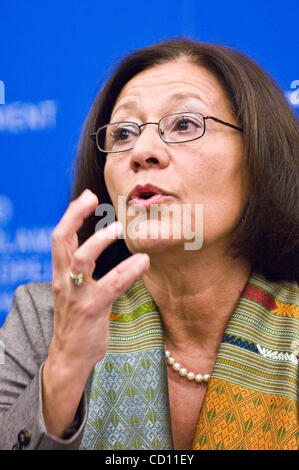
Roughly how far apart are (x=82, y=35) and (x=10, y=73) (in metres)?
0.28

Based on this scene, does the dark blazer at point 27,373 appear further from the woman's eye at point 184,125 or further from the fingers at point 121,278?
the woman's eye at point 184,125

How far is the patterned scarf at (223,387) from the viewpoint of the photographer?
3.99ft

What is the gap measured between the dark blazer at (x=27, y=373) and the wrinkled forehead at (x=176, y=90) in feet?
1.87

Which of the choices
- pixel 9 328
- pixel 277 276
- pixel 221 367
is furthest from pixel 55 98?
pixel 221 367

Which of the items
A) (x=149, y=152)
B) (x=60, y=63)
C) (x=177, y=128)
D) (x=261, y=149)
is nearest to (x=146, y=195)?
(x=149, y=152)

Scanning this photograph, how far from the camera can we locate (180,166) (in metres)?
1.29

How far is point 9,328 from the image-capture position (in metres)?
1.42

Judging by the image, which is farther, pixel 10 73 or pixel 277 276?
pixel 10 73

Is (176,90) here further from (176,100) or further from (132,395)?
(132,395)

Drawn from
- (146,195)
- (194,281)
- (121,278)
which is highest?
(146,195)

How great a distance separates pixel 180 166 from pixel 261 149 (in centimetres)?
25

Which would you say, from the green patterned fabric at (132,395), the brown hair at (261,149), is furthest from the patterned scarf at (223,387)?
the brown hair at (261,149)

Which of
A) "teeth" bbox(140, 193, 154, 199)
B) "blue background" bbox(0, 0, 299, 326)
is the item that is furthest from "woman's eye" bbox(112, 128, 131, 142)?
"blue background" bbox(0, 0, 299, 326)
